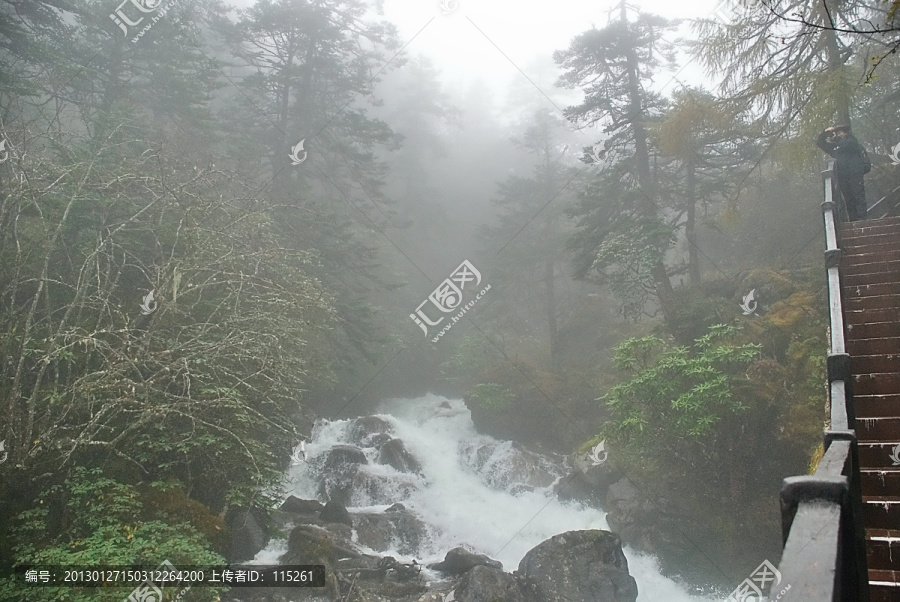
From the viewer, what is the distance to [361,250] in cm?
1723

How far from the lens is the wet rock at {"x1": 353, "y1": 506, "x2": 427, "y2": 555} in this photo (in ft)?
40.1

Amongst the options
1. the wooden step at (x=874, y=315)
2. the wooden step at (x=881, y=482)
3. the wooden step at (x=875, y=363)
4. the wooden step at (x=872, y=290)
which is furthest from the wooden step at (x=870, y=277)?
the wooden step at (x=881, y=482)

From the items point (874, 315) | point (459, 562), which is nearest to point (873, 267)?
point (874, 315)

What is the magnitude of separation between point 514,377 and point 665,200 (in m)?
8.35

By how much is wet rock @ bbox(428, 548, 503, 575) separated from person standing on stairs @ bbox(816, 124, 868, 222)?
995 centimetres

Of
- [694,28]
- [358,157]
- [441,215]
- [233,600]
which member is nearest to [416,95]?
[441,215]

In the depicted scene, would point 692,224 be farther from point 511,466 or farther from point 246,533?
point 246,533

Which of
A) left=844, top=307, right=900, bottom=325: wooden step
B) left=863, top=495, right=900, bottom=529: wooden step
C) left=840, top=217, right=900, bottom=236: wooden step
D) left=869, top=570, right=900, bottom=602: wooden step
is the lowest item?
left=869, top=570, right=900, bottom=602: wooden step

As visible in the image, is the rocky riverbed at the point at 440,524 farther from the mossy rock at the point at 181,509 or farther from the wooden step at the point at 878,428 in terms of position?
the wooden step at the point at 878,428

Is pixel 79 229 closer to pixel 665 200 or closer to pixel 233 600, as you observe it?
pixel 233 600

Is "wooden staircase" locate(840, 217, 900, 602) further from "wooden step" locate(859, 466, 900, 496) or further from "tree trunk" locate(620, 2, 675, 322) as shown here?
"tree trunk" locate(620, 2, 675, 322)

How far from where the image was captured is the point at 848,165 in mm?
8445

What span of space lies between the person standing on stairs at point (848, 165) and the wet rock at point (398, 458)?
1292 cm

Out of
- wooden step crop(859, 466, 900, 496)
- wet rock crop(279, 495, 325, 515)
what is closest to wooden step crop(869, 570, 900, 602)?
wooden step crop(859, 466, 900, 496)
